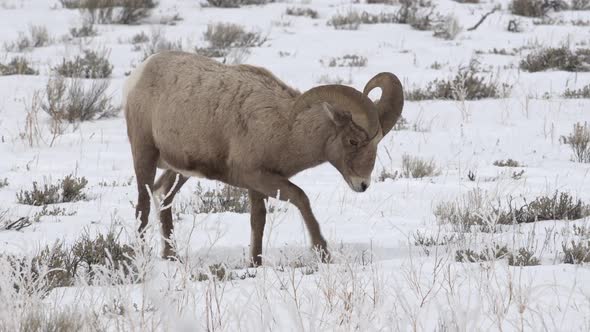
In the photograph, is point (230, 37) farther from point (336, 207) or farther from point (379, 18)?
point (336, 207)

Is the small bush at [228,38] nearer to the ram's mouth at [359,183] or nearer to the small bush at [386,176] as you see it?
the small bush at [386,176]

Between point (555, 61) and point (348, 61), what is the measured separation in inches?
132

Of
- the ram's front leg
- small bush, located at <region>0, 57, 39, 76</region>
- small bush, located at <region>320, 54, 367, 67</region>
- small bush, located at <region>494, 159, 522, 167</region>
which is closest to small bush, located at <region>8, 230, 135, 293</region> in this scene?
the ram's front leg

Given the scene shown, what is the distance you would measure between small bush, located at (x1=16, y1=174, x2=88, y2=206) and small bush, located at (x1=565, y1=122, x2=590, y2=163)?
513 cm

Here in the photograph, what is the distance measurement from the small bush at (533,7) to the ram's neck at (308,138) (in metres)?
14.7

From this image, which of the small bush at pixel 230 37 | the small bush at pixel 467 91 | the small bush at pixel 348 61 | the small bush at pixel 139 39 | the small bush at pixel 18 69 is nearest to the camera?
the small bush at pixel 467 91

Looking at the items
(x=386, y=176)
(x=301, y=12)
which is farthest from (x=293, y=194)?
(x=301, y=12)

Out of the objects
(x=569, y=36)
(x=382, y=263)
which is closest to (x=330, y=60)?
(x=569, y=36)

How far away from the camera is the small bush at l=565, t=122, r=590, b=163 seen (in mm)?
9094

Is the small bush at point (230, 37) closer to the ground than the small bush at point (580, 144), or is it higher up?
closer to the ground

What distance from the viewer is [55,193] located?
302 inches

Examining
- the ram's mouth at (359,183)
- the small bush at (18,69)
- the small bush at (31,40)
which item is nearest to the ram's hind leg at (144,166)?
the ram's mouth at (359,183)

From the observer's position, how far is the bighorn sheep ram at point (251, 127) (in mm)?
5488

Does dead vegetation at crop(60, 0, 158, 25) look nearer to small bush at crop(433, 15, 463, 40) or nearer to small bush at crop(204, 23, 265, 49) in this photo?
small bush at crop(204, 23, 265, 49)
